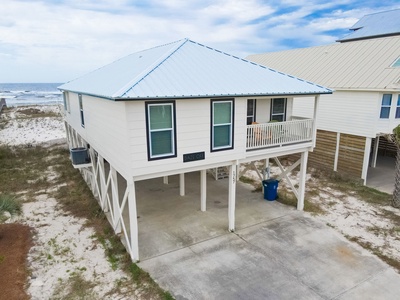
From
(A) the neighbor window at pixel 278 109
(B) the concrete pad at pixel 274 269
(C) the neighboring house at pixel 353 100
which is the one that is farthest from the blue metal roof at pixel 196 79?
(C) the neighboring house at pixel 353 100

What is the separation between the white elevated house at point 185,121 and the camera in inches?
309

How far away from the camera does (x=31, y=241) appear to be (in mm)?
9938

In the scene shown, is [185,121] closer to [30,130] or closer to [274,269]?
[274,269]

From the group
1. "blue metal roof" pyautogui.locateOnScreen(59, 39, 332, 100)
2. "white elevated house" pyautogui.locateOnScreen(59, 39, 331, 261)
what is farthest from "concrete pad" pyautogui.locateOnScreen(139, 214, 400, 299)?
"blue metal roof" pyautogui.locateOnScreen(59, 39, 332, 100)

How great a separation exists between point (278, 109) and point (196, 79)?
580 centimetres

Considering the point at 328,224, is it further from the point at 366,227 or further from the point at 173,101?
the point at 173,101

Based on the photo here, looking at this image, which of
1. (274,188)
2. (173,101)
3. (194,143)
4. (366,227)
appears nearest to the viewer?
(173,101)

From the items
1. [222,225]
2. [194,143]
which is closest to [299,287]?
[222,225]

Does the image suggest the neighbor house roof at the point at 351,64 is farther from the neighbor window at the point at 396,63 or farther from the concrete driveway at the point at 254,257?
the concrete driveway at the point at 254,257

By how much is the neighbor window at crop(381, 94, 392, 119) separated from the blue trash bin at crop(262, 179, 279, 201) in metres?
7.15

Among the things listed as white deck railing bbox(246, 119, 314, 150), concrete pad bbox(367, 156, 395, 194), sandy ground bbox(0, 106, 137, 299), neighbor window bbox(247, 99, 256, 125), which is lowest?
concrete pad bbox(367, 156, 395, 194)

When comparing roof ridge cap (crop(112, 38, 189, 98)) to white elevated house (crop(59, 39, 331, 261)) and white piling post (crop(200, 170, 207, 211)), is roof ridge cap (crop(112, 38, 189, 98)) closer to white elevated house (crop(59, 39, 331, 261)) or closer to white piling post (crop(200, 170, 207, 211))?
white elevated house (crop(59, 39, 331, 261))

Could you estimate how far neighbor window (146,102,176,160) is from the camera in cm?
794

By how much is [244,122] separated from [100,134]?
5.11 m
